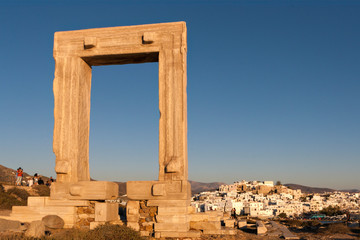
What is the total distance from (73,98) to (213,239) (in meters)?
5.66

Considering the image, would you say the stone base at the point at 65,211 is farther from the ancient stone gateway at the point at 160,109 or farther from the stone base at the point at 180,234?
the stone base at the point at 180,234

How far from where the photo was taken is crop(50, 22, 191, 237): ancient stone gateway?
9633 mm

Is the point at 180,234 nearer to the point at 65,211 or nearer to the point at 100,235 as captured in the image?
the point at 100,235

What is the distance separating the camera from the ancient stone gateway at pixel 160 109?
9.63 metres

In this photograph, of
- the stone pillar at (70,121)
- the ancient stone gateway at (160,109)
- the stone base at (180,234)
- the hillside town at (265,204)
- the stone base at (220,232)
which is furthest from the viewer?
the hillside town at (265,204)

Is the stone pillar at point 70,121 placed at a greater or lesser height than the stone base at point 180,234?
greater

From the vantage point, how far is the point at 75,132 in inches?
422

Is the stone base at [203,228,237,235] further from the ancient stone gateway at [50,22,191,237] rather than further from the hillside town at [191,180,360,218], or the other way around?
the hillside town at [191,180,360,218]

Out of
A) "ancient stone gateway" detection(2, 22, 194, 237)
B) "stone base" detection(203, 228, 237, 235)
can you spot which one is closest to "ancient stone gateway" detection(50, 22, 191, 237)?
"ancient stone gateway" detection(2, 22, 194, 237)

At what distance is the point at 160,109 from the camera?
10320mm

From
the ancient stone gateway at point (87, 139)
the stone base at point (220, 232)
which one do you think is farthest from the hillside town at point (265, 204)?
the ancient stone gateway at point (87, 139)

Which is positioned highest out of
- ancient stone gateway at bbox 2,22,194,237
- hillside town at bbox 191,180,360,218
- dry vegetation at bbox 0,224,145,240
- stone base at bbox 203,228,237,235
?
ancient stone gateway at bbox 2,22,194,237

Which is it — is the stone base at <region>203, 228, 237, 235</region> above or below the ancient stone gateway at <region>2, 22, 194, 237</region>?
below

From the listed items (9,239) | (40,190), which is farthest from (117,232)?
(40,190)
